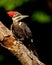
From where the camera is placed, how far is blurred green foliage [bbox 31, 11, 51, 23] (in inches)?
95.3

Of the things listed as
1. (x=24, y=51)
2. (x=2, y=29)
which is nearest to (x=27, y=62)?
(x=24, y=51)

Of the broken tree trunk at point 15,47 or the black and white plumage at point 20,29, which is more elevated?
the broken tree trunk at point 15,47

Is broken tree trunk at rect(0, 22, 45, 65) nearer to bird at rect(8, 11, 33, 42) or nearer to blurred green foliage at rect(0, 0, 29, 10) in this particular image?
blurred green foliage at rect(0, 0, 29, 10)

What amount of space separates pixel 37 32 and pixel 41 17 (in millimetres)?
278

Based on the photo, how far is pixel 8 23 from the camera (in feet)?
8.73

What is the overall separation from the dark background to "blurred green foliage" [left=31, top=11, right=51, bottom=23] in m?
0.04

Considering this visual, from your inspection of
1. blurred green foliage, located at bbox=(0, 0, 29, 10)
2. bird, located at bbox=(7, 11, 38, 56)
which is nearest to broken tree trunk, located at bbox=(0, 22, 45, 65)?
blurred green foliage, located at bbox=(0, 0, 29, 10)

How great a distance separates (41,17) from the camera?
2.42 meters

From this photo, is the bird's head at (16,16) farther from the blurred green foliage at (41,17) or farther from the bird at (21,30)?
the blurred green foliage at (41,17)

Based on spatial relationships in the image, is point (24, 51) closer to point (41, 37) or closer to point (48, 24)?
point (48, 24)

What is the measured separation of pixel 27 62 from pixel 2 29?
1.05 feet

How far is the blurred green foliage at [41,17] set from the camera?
2.42 metres

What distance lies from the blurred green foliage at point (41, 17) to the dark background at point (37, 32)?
39 mm

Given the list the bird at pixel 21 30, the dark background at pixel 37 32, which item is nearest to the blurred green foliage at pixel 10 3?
the dark background at pixel 37 32
